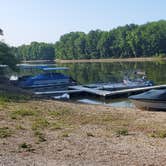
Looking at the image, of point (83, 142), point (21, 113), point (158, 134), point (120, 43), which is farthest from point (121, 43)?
point (83, 142)

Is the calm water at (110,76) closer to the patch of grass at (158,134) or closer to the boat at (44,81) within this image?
A: the boat at (44,81)

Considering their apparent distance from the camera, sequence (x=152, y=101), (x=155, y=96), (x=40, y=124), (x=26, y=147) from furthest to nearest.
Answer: (x=155, y=96)
(x=152, y=101)
(x=40, y=124)
(x=26, y=147)

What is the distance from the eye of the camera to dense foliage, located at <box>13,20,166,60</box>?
484ft

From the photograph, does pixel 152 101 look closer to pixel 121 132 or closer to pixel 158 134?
pixel 158 134

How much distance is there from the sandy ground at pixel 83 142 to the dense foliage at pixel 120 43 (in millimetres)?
128674

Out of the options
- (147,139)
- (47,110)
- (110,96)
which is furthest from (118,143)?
(110,96)

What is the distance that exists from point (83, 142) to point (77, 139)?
43 centimetres

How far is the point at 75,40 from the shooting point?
623 ft

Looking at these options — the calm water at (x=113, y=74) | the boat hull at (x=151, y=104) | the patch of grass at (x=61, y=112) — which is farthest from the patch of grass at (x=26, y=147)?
the calm water at (x=113, y=74)

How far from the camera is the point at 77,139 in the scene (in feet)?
39.7

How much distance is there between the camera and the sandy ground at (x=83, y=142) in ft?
31.7

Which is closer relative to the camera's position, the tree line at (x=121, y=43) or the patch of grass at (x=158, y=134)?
the patch of grass at (x=158, y=134)

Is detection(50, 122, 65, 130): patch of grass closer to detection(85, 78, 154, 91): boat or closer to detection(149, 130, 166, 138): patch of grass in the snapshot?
detection(149, 130, 166, 138): patch of grass

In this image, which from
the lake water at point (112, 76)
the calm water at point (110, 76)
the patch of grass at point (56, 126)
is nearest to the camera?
the patch of grass at point (56, 126)
